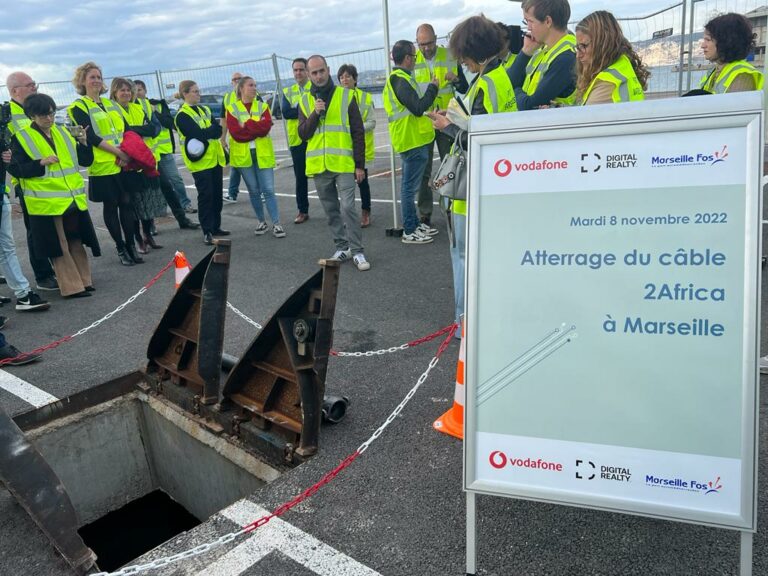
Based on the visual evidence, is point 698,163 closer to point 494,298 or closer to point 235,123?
point 494,298

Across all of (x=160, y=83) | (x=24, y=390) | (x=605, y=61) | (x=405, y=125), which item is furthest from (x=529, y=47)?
(x=160, y=83)

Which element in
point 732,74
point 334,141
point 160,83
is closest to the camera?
point 732,74

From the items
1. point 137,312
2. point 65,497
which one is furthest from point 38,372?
point 65,497

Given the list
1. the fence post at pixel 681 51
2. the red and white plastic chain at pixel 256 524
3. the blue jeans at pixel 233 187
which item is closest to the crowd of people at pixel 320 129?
the red and white plastic chain at pixel 256 524

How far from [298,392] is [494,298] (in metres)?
1.61

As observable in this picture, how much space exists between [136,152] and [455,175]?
Answer: 5062mm

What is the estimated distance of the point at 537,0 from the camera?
4.00m

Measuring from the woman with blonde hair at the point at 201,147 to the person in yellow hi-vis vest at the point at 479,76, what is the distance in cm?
509

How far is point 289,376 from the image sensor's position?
361 centimetres

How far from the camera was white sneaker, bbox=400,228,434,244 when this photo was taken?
763 cm

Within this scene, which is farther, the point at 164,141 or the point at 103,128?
the point at 164,141

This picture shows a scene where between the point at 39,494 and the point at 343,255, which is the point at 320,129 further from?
the point at 39,494

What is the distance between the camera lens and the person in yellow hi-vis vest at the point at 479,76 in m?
3.66

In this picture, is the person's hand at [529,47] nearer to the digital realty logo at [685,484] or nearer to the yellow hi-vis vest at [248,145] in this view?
the digital realty logo at [685,484]
